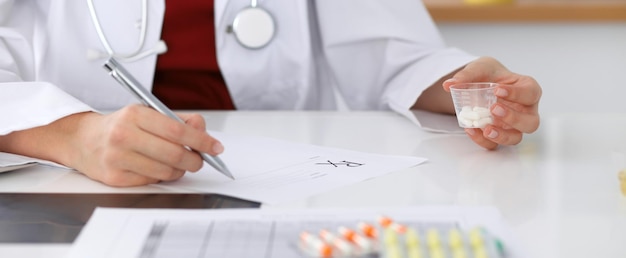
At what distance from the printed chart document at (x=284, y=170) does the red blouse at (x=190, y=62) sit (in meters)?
0.37

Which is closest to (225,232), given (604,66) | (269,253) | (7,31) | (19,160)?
(269,253)

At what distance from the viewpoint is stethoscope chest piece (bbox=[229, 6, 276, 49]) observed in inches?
54.1

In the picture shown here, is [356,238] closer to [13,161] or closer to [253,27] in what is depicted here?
[13,161]

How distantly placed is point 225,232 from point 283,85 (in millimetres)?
824

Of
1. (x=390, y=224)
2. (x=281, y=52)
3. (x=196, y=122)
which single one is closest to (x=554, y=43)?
(x=281, y=52)

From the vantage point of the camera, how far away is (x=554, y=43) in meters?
2.63

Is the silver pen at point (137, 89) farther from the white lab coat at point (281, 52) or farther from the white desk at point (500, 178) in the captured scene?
the white lab coat at point (281, 52)

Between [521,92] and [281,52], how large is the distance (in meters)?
0.52

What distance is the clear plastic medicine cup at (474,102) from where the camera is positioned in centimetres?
101

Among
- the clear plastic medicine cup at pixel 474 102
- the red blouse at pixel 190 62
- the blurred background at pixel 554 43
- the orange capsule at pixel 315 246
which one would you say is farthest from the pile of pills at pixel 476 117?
the blurred background at pixel 554 43

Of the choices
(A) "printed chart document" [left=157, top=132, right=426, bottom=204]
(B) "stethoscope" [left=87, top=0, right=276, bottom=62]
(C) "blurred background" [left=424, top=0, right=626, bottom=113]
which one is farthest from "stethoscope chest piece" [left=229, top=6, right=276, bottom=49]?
(C) "blurred background" [left=424, top=0, right=626, bottom=113]

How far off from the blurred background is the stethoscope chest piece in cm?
122

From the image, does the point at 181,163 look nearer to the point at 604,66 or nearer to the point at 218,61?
the point at 218,61

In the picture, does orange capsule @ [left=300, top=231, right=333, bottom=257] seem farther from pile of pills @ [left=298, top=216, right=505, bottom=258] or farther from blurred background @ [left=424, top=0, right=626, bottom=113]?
blurred background @ [left=424, top=0, right=626, bottom=113]
